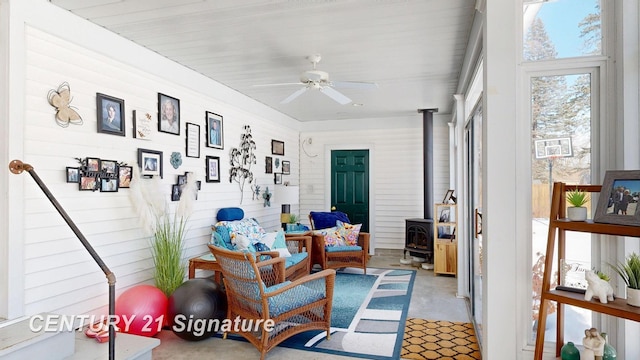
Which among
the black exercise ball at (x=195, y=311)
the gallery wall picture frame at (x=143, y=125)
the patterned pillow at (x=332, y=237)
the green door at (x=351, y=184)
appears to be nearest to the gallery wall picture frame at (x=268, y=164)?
the patterned pillow at (x=332, y=237)

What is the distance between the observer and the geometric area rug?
10.0 feet

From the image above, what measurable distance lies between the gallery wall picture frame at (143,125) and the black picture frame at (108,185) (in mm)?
498

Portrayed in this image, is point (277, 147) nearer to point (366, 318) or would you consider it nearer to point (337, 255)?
point (337, 255)

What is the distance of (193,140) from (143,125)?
779 mm

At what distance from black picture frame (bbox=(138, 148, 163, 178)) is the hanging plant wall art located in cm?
132

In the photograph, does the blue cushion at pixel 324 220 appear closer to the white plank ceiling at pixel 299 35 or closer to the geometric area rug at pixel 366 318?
the geometric area rug at pixel 366 318

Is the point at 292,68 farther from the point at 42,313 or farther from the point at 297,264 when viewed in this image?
the point at 42,313

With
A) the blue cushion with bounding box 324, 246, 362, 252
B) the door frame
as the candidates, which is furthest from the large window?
the door frame

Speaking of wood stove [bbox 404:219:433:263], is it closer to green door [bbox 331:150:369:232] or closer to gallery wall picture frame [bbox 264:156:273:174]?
green door [bbox 331:150:369:232]

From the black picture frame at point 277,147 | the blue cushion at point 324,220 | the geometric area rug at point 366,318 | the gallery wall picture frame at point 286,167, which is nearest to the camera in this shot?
the geometric area rug at point 366,318

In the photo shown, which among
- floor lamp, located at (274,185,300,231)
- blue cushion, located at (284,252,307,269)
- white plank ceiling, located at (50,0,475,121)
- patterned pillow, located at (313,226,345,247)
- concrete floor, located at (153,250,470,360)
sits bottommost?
concrete floor, located at (153,250,470,360)

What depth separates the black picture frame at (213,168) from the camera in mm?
4621

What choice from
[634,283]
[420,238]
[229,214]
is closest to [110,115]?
[229,214]

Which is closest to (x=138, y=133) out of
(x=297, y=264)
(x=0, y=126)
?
(x=0, y=126)
